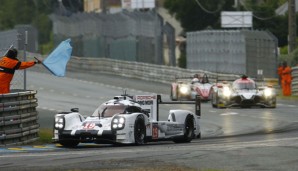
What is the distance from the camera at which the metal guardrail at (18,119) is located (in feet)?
68.6

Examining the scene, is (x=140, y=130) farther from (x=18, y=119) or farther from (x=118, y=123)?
(x=18, y=119)

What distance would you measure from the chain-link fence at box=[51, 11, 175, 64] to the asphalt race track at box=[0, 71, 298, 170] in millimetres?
22305

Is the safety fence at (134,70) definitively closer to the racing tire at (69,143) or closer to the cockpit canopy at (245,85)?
the cockpit canopy at (245,85)

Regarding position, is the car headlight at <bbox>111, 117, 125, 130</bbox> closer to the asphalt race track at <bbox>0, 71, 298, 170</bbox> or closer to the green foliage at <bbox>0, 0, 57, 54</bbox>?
the asphalt race track at <bbox>0, 71, 298, 170</bbox>

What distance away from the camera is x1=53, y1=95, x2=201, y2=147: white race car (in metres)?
20.8

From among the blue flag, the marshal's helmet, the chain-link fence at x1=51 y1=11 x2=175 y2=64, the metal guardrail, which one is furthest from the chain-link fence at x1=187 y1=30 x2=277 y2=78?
the marshal's helmet

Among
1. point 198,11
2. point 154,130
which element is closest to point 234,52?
point 154,130

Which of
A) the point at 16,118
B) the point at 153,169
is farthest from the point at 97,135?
the point at 153,169

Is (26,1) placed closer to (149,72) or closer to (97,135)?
(149,72)

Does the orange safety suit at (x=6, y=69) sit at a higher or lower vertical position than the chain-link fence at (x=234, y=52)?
lower

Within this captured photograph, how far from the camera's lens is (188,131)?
2373cm

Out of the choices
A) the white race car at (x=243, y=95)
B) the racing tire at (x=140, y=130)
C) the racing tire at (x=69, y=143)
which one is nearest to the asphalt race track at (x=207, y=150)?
the racing tire at (x=69, y=143)

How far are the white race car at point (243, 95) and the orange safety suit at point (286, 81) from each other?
7.14 meters

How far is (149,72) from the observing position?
58312 mm
